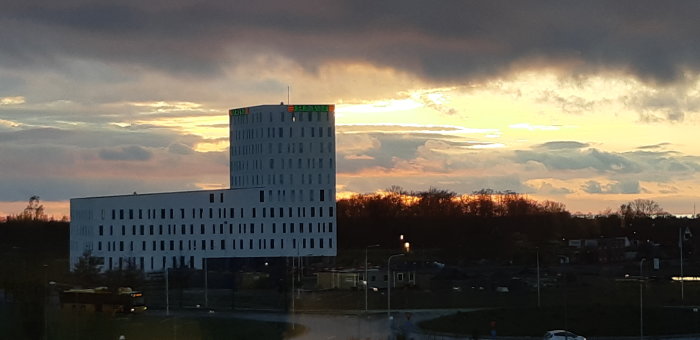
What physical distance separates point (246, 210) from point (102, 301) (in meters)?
61.0

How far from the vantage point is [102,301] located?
96750 millimetres

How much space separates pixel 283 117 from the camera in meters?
164

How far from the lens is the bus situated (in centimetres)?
9531

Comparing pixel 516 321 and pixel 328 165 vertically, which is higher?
pixel 328 165

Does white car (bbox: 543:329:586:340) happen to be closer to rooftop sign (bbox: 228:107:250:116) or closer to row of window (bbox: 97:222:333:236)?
row of window (bbox: 97:222:333:236)

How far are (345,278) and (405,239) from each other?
71.8m

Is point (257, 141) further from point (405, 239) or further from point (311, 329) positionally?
point (311, 329)

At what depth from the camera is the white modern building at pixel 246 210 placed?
152625mm

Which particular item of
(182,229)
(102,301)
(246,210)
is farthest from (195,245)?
(102,301)

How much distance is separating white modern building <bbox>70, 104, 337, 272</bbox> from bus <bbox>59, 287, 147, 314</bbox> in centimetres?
5003

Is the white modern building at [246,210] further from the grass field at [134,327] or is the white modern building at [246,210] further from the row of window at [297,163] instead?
the grass field at [134,327]

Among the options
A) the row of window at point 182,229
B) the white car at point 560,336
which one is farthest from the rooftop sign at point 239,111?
the white car at point 560,336

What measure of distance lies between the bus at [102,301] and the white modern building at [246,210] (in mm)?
50027

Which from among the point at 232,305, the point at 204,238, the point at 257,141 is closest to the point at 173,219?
the point at 204,238
